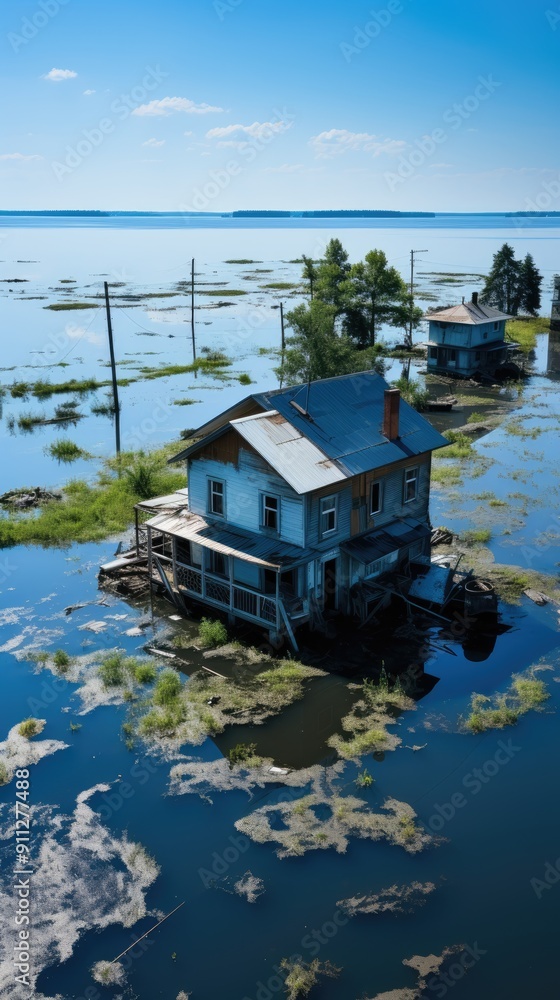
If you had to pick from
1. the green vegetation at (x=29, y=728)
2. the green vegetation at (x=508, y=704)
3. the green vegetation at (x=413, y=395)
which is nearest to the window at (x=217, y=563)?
the green vegetation at (x=29, y=728)

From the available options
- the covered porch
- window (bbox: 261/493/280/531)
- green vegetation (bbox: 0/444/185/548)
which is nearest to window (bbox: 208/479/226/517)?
the covered porch

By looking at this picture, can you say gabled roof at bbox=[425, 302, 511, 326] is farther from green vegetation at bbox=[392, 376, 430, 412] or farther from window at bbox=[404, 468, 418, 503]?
window at bbox=[404, 468, 418, 503]

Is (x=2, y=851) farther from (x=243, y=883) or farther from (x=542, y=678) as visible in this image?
(x=542, y=678)

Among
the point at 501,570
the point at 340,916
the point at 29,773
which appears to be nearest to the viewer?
the point at 340,916

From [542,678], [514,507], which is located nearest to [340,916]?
[542,678]

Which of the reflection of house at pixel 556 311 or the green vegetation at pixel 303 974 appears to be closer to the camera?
the green vegetation at pixel 303 974

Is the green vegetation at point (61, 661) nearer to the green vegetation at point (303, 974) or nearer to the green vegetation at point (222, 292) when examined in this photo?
the green vegetation at point (303, 974)
